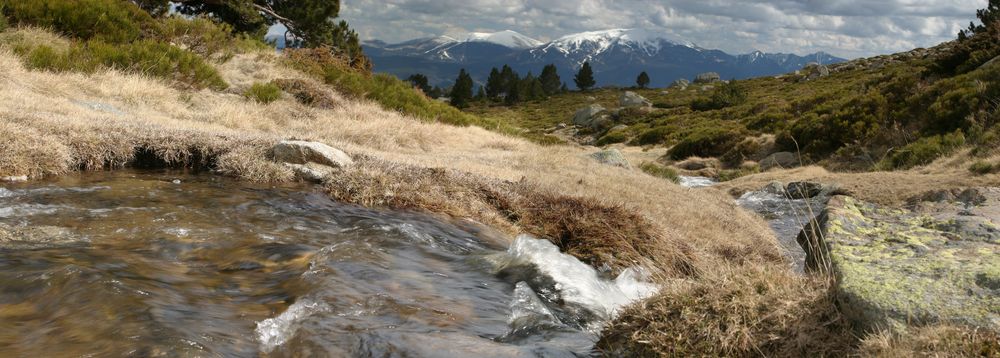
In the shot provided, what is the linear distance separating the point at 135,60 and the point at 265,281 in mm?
13980

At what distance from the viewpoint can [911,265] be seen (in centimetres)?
392

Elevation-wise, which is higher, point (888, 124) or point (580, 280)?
point (888, 124)

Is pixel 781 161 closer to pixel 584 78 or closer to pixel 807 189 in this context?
pixel 807 189

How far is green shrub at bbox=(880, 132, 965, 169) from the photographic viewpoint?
61.6 feet

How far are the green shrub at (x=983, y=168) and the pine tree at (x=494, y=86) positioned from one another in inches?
3728

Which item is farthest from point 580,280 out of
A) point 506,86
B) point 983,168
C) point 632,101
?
point 506,86

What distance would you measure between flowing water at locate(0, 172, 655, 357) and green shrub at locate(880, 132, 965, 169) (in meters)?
16.5

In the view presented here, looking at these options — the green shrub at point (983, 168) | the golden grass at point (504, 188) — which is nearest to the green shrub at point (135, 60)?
the golden grass at point (504, 188)

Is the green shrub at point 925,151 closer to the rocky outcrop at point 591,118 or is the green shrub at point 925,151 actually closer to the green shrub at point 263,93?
the green shrub at point 263,93

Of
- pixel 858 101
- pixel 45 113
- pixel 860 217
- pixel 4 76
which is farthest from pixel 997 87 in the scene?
pixel 4 76

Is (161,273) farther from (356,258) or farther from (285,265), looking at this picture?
(356,258)

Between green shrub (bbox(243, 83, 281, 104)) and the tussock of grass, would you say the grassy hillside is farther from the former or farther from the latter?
green shrub (bbox(243, 83, 281, 104))

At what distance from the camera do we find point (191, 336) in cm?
369

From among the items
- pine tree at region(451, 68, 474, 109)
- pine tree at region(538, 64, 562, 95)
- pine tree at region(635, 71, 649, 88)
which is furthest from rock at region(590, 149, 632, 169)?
pine tree at region(538, 64, 562, 95)
